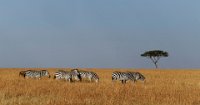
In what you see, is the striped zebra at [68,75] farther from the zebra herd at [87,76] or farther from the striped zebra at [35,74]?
the striped zebra at [35,74]

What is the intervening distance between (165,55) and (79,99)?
231ft

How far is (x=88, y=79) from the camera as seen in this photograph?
32.1 m

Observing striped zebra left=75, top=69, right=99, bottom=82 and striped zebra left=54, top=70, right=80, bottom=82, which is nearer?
striped zebra left=54, top=70, right=80, bottom=82

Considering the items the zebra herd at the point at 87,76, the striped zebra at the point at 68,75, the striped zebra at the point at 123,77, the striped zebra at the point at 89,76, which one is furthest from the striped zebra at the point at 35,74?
the striped zebra at the point at 123,77

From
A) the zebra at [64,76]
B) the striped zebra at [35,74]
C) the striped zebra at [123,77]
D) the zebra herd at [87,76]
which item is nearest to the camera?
the striped zebra at [123,77]

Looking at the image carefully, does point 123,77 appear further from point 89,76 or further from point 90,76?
point 89,76

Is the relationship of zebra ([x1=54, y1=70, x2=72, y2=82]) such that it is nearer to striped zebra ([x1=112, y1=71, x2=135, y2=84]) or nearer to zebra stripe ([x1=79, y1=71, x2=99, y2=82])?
zebra stripe ([x1=79, y1=71, x2=99, y2=82])

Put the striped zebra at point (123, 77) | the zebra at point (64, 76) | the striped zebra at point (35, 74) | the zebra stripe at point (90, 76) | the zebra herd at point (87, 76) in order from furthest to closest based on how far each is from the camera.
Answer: the striped zebra at point (35, 74) < the zebra stripe at point (90, 76) < the zebra at point (64, 76) < the zebra herd at point (87, 76) < the striped zebra at point (123, 77)

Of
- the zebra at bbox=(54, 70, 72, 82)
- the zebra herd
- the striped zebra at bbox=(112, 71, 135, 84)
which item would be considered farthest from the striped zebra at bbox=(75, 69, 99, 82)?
the zebra at bbox=(54, 70, 72, 82)

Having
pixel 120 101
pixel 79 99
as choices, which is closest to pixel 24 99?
pixel 79 99

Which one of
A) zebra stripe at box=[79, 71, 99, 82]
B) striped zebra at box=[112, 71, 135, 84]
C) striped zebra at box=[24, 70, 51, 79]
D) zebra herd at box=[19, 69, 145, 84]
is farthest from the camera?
striped zebra at box=[24, 70, 51, 79]

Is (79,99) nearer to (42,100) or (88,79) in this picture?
(42,100)

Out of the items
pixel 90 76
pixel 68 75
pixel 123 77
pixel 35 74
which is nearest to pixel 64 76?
pixel 68 75

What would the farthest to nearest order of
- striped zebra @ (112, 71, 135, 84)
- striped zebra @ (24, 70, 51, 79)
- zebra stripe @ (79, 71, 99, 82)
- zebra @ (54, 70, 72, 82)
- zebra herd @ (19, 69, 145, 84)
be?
1. striped zebra @ (24, 70, 51, 79)
2. zebra stripe @ (79, 71, 99, 82)
3. zebra @ (54, 70, 72, 82)
4. zebra herd @ (19, 69, 145, 84)
5. striped zebra @ (112, 71, 135, 84)
